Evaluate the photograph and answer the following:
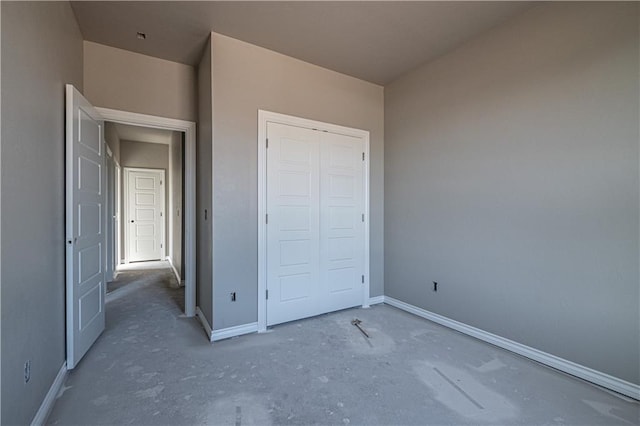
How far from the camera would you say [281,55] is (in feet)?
9.59

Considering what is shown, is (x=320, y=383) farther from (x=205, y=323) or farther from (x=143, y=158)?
(x=143, y=158)

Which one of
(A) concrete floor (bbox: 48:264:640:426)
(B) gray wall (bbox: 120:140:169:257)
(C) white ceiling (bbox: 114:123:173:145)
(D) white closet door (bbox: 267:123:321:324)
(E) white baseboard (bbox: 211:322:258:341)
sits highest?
(C) white ceiling (bbox: 114:123:173:145)

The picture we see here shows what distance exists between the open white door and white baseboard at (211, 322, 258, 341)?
3.29 feet

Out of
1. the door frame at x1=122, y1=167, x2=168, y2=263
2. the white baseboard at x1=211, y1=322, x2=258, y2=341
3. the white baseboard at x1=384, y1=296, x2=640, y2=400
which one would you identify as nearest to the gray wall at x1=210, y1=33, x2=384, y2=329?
the white baseboard at x1=211, y1=322, x2=258, y2=341

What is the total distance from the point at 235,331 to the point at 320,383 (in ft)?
3.60

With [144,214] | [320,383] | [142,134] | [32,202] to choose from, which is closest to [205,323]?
[320,383]

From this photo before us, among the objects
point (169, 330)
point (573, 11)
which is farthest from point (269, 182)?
point (573, 11)

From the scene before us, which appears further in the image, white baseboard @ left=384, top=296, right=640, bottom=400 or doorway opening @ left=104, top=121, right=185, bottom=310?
doorway opening @ left=104, top=121, right=185, bottom=310

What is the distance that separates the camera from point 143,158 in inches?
248

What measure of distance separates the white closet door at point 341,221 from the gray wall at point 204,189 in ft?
3.93

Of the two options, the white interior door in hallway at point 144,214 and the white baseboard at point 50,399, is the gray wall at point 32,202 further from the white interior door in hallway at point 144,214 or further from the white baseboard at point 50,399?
the white interior door in hallway at point 144,214

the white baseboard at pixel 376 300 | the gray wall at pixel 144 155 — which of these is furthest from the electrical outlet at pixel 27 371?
the gray wall at pixel 144 155

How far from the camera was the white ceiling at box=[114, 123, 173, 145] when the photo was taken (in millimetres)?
5025

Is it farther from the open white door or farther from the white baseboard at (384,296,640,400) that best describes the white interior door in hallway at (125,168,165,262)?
the white baseboard at (384,296,640,400)
